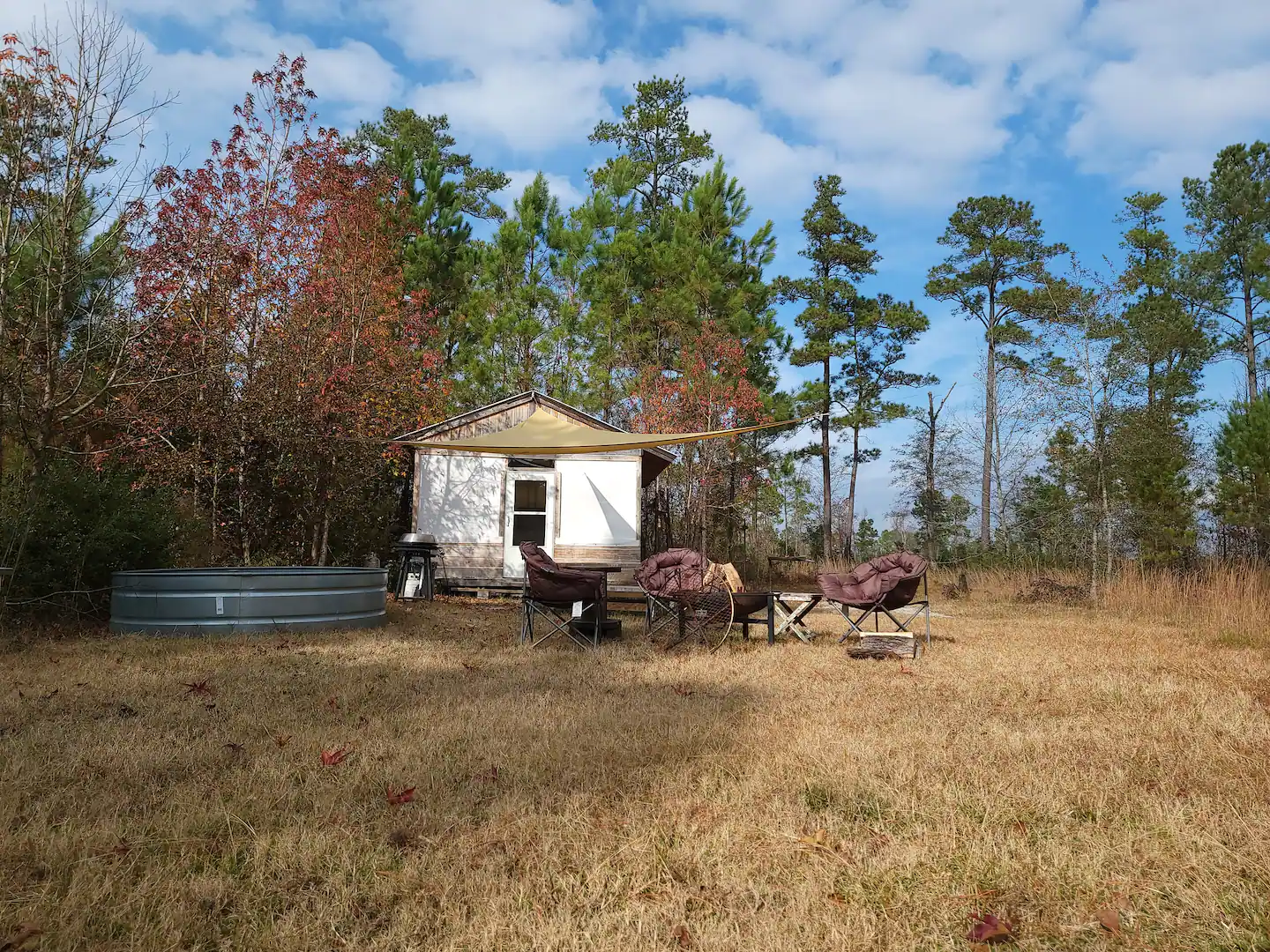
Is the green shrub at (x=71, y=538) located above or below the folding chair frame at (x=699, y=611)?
above

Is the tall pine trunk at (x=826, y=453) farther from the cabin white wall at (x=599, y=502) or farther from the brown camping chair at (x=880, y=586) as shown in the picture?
the brown camping chair at (x=880, y=586)

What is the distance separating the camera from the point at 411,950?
5.40ft

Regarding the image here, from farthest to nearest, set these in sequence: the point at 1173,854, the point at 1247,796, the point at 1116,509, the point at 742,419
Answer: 1. the point at 742,419
2. the point at 1116,509
3. the point at 1247,796
4. the point at 1173,854

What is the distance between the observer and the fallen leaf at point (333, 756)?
9.31 feet

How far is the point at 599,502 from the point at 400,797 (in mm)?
8473

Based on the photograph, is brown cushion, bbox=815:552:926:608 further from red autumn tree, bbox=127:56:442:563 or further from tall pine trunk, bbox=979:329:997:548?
tall pine trunk, bbox=979:329:997:548

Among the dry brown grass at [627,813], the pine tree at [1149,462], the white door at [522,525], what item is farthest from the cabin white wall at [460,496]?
the pine tree at [1149,462]

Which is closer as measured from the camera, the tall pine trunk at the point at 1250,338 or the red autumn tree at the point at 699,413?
the red autumn tree at the point at 699,413

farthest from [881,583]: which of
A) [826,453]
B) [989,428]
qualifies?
[989,428]

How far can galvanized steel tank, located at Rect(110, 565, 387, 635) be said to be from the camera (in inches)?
232

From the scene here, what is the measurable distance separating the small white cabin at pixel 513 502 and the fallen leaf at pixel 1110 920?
8963mm

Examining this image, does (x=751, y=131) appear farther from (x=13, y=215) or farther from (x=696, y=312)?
(x=696, y=312)

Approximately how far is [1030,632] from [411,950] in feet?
22.6

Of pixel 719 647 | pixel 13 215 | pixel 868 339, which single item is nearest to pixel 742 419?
pixel 868 339
